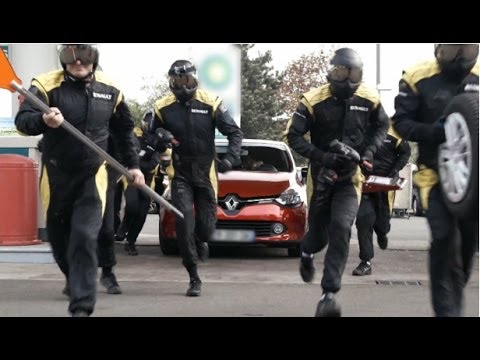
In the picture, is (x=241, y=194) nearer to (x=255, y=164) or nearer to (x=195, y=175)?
(x=255, y=164)

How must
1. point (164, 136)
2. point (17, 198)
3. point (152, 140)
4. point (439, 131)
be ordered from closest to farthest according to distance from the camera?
point (439, 131), point (164, 136), point (152, 140), point (17, 198)

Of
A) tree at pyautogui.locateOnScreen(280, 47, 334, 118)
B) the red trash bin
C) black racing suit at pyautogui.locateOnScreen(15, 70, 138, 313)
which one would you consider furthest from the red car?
tree at pyautogui.locateOnScreen(280, 47, 334, 118)

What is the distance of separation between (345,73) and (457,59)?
1209 mm

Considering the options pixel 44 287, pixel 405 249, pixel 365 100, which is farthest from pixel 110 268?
pixel 405 249

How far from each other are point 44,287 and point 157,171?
11.4ft

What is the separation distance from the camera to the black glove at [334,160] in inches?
247

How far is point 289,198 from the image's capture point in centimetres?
1061

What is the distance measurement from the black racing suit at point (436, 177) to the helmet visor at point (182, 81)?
8.59ft

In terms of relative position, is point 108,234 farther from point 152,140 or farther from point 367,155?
point 367,155

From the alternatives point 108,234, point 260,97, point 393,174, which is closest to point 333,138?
point 108,234

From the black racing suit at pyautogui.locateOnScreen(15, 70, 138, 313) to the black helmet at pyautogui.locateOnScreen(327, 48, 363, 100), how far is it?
5.28ft

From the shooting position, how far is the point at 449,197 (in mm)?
4887
